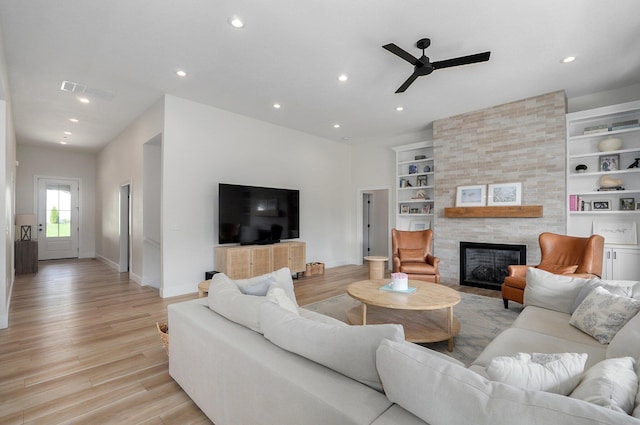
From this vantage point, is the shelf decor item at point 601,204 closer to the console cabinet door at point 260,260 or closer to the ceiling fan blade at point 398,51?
the ceiling fan blade at point 398,51

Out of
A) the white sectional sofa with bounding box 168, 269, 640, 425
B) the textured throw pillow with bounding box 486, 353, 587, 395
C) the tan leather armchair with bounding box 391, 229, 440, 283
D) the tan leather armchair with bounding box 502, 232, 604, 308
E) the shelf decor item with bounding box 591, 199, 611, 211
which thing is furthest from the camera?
the tan leather armchair with bounding box 391, 229, 440, 283

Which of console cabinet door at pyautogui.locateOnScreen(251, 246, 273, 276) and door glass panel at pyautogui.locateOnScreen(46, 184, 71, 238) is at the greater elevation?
door glass panel at pyautogui.locateOnScreen(46, 184, 71, 238)

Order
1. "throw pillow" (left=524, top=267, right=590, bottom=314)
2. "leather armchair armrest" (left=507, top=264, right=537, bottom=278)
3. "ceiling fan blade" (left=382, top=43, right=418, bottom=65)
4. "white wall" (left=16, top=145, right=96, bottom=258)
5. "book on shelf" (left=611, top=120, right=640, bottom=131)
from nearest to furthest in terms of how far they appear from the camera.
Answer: "throw pillow" (left=524, top=267, right=590, bottom=314) → "ceiling fan blade" (left=382, top=43, right=418, bottom=65) → "leather armchair armrest" (left=507, top=264, right=537, bottom=278) → "book on shelf" (left=611, top=120, right=640, bottom=131) → "white wall" (left=16, top=145, right=96, bottom=258)

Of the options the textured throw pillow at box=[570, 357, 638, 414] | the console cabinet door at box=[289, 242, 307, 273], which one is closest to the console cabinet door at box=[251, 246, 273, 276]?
the console cabinet door at box=[289, 242, 307, 273]

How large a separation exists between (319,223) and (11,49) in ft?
17.8

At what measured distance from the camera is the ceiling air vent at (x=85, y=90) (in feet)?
13.8

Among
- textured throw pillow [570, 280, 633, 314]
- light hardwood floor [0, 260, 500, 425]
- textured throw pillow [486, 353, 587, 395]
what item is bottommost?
light hardwood floor [0, 260, 500, 425]

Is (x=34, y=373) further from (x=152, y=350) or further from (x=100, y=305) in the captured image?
(x=100, y=305)

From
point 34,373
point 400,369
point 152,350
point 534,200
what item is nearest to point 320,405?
point 400,369

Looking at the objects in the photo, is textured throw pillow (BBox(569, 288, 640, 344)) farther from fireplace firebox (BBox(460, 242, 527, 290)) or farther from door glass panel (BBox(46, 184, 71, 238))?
door glass panel (BBox(46, 184, 71, 238))

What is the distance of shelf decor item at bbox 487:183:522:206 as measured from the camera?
491cm

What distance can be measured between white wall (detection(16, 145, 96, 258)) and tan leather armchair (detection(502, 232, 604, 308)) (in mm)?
10523

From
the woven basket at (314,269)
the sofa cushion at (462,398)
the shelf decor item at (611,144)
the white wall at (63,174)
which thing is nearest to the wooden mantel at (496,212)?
the shelf decor item at (611,144)

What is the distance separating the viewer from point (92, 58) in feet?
11.5
